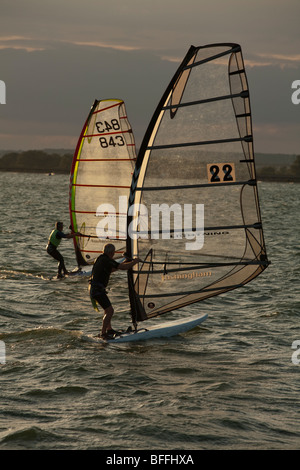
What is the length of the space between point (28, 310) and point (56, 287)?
2.72 metres

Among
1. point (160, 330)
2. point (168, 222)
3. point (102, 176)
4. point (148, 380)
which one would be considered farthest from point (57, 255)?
point (148, 380)

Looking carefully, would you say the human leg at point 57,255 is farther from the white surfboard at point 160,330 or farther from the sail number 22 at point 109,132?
the white surfboard at point 160,330

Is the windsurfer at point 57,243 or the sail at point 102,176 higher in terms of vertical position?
the sail at point 102,176

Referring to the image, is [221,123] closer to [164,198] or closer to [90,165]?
[164,198]

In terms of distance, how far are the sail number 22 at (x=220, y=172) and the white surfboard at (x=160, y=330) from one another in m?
2.66

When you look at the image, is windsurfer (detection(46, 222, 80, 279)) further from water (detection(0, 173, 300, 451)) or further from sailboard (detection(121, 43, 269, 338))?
sailboard (detection(121, 43, 269, 338))

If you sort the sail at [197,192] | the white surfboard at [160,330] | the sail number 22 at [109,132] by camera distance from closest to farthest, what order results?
the sail at [197,192], the white surfboard at [160,330], the sail number 22 at [109,132]

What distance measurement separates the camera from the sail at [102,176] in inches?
712

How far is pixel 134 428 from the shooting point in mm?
7707

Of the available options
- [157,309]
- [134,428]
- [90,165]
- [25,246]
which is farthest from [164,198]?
[25,246]

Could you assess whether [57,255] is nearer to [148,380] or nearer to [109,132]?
[109,132]

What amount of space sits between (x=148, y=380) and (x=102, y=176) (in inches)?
380

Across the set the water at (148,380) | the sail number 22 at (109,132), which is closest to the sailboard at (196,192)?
the water at (148,380)

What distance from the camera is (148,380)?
30.6 feet
